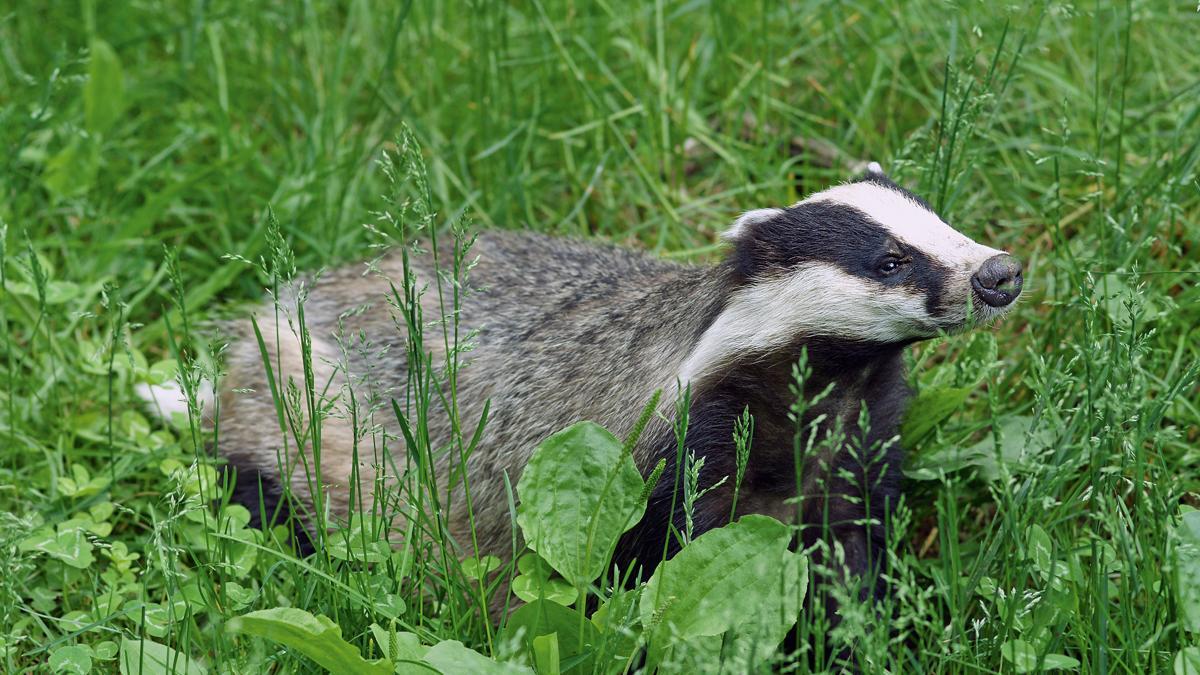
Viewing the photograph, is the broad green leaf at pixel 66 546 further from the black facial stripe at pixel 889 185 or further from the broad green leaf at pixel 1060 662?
the broad green leaf at pixel 1060 662

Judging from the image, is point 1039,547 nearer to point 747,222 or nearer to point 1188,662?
point 1188,662

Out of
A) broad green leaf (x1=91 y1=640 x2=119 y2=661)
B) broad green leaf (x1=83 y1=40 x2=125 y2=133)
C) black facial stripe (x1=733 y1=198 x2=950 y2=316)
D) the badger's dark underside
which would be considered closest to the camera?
broad green leaf (x1=91 y1=640 x2=119 y2=661)

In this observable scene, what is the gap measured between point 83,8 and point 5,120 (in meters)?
1.39

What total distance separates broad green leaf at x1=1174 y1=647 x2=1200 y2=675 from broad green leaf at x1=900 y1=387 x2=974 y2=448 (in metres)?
1.22

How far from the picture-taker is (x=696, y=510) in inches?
133

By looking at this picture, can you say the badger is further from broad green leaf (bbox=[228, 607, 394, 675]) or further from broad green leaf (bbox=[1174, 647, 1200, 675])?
broad green leaf (bbox=[1174, 647, 1200, 675])

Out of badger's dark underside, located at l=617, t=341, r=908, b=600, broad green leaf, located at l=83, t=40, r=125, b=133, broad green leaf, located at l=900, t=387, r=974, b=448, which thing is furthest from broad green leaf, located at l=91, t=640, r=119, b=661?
broad green leaf, located at l=83, t=40, r=125, b=133

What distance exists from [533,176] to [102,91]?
1.81m

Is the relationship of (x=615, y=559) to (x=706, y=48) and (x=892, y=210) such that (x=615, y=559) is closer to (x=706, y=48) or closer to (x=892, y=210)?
(x=892, y=210)

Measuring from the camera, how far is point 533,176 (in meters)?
5.52

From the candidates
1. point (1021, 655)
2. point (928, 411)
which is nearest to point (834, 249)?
point (928, 411)

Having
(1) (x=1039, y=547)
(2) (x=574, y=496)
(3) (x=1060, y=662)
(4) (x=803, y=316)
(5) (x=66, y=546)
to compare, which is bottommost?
(5) (x=66, y=546)

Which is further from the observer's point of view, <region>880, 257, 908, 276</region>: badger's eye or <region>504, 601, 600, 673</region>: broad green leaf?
<region>880, 257, 908, 276</region>: badger's eye

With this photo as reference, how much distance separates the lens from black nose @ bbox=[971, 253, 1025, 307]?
3.23 metres
